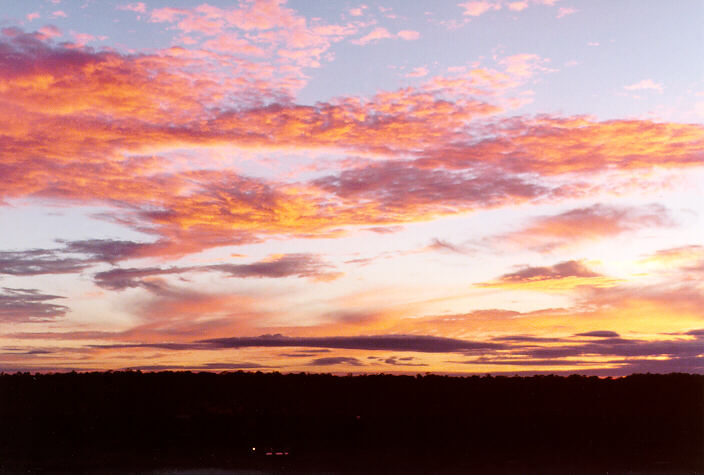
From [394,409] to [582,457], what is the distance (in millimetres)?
79908

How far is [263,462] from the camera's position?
48312 mm

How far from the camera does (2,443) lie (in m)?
62.7

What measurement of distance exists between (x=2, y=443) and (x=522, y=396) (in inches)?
3569

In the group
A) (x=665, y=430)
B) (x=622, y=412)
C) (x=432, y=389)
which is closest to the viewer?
(x=665, y=430)

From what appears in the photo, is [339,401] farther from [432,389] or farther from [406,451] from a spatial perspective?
[406,451]

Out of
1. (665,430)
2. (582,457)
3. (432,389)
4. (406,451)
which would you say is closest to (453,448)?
(406,451)

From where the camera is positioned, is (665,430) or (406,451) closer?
(406,451)

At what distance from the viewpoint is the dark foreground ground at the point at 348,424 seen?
162 feet

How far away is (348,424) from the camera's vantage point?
98.9 meters

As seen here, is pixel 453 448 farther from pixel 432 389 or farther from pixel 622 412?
pixel 432 389

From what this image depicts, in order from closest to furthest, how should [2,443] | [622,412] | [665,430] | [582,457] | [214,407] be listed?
[582,457]
[2,443]
[665,430]
[622,412]
[214,407]

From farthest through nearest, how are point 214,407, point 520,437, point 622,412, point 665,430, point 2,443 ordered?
point 214,407 < point 622,412 < point 665,430 < point 520,437 < point 2,443

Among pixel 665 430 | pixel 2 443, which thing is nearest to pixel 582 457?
pixel 665 430

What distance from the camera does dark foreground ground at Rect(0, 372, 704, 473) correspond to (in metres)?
49.3
